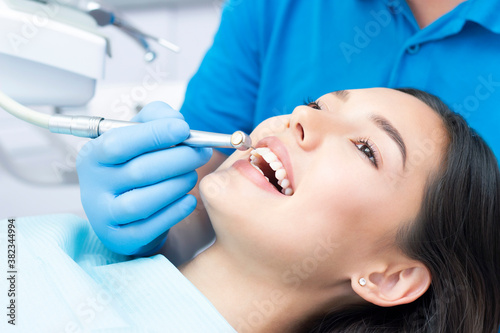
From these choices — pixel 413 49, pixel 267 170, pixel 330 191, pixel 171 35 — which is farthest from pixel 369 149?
pixel 171 35

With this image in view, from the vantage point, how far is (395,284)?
3.27ft

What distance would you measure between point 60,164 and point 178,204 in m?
0.85

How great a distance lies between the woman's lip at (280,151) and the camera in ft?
3.06

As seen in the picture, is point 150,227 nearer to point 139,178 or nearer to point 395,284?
point 139,178

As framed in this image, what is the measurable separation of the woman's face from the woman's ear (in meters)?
0.04

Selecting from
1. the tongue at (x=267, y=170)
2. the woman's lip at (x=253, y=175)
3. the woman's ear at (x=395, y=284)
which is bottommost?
the woman's ear at (x=395, y=284)

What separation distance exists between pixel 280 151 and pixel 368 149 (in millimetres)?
176

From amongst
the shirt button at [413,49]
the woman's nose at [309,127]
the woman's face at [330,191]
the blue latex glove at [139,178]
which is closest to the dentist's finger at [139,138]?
the blue latex glove at [139,178]

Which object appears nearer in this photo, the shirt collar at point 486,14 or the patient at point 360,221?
the patient at point 360,221

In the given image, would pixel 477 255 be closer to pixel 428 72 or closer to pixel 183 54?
pixel 428 72

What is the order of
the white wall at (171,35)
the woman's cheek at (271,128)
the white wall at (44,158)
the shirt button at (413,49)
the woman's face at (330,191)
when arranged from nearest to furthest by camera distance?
the woman's face at (330,191), the woman's cheek at (271,128), the shirt button at (413,49), the white wall at (44,158), the white wall at (171,35)

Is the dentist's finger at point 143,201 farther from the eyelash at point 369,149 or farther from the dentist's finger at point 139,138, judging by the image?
the eyelash at point 369,149

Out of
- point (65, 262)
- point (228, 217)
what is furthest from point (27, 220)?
point (228, 217)

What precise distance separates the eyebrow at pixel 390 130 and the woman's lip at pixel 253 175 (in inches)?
9.5
